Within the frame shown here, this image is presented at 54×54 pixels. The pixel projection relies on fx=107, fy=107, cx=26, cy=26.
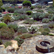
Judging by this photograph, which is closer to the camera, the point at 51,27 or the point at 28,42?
the point at 28,42

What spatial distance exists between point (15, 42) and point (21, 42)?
22.4 inches

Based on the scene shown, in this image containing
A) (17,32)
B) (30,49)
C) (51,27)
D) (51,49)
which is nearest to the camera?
(51,49)

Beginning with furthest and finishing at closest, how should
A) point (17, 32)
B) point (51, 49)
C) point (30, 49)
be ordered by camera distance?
point (17, 32)
point (30, 49)
point (51, 49)

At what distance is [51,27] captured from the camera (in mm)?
13258

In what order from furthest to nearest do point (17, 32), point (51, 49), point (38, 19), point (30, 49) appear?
point (38, 19) → point (17, 32) → point (30, 49) → point (51, 49)

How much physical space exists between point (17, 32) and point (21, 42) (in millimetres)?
3037

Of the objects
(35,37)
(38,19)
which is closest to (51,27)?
(35,37)

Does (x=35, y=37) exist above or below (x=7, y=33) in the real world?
below

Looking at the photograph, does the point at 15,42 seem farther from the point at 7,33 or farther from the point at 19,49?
the point at 7,33

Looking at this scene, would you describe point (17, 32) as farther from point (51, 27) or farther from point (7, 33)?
point (51, 27)

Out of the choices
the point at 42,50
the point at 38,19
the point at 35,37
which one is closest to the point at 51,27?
the point at 35,37

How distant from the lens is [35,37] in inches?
399

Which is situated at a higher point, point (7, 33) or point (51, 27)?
point (7, 33)

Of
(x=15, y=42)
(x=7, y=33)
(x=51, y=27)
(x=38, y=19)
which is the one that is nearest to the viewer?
(x=15, y=42)
